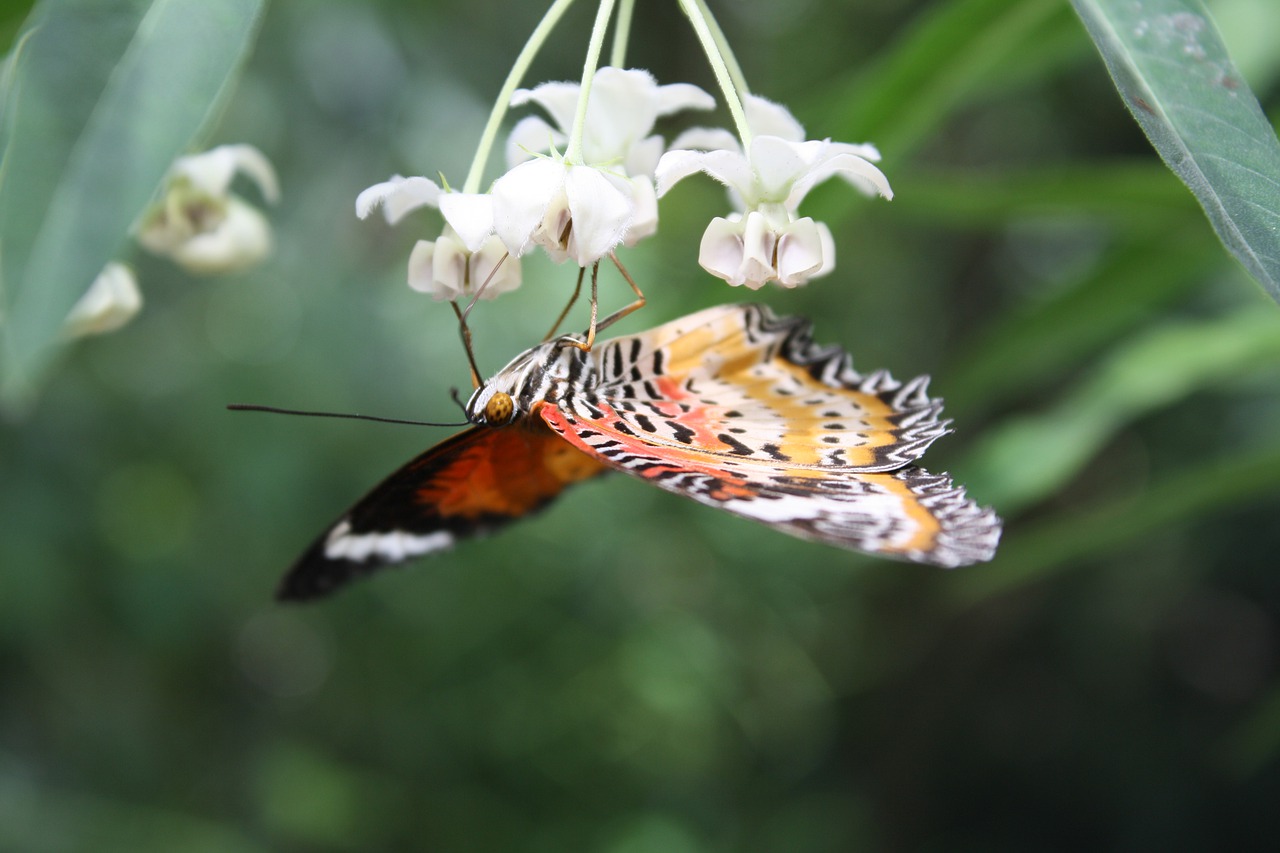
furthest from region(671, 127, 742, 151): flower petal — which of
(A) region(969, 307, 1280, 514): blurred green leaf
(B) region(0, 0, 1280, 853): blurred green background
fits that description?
(B) region(0, 0, 1280, 853): blurred green background

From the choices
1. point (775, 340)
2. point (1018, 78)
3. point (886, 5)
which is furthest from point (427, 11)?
point (775, 340)

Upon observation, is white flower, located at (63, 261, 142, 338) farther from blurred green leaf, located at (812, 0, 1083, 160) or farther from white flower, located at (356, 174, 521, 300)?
blurred green leaf, located at (812, 0, 1083, 160)

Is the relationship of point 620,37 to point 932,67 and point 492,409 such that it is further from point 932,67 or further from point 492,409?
point 932,67

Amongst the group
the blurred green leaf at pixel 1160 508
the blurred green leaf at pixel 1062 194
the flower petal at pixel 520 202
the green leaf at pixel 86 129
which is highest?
the green leaf at pixel 86 129

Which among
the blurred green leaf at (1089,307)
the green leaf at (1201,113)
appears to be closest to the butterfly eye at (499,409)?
the green leaf at (1201,113)

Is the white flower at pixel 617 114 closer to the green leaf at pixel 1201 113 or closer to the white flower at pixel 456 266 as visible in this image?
the white flower at pixel 456 266
